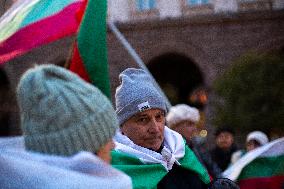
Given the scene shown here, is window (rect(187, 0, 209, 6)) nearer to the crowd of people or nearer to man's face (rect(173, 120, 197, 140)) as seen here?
man's face (rect(173, 120, 197, 140))

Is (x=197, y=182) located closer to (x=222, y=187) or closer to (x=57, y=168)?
(x=222, y=187)

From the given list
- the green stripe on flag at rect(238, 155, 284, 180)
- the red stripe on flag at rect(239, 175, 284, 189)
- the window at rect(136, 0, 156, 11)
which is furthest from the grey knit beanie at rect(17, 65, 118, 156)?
the window at rect(136, 0, 156, 11)

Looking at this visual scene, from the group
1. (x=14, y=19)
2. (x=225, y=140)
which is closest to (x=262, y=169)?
(x=14, y=19)

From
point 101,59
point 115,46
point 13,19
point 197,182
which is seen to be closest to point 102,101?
point 101,59

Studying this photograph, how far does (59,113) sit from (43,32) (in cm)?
160

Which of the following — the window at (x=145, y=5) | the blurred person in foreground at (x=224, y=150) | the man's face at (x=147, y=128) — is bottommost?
the window at (x=145, y=5)

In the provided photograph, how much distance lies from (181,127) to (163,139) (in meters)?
2.52

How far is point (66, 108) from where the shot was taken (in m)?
1.79

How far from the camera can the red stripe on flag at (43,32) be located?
309 cm

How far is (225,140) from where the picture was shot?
8250mm

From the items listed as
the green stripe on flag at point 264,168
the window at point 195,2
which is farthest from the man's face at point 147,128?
the window at point 195,2

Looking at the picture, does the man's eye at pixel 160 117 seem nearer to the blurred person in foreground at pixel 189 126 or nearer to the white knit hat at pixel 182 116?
the blurred person in foreground at pixel 189 126

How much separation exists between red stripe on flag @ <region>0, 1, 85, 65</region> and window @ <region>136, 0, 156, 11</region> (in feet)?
56.8

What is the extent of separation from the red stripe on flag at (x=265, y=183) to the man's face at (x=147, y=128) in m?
1.57
